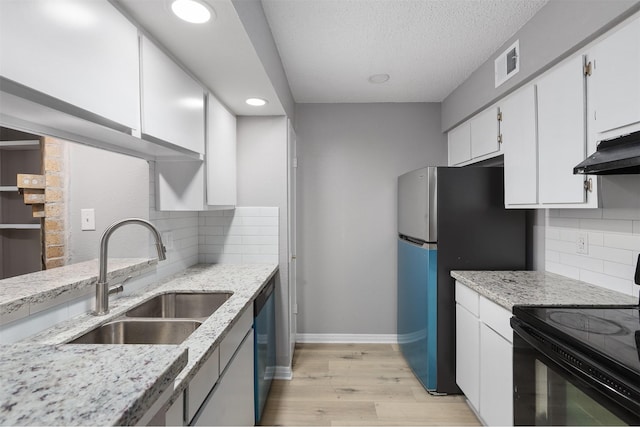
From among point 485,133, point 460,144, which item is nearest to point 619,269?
point 485,133

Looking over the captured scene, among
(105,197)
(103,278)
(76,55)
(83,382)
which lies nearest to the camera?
(83,382)

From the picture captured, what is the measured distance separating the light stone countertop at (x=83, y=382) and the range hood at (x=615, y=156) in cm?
158

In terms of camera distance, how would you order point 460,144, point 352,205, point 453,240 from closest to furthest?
point 453,240, point 460,144, point 352,205

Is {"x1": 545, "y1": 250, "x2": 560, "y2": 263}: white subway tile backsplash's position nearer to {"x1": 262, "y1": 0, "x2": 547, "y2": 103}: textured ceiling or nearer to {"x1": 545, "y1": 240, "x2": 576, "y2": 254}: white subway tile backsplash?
{"x1": 545, "y1": 240, "x2": 576, "y2": 254}: white subway tile backsplash

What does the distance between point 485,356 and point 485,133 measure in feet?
5.13

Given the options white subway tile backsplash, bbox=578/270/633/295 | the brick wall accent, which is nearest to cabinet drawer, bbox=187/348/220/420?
the brick wall accent

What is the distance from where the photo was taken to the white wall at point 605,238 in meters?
1.54

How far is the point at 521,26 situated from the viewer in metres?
1.94

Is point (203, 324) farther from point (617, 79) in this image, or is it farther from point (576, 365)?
point (617, 79)

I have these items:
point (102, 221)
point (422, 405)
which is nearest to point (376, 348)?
point (422, 405)

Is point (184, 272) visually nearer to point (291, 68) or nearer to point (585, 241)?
point (291, 68)

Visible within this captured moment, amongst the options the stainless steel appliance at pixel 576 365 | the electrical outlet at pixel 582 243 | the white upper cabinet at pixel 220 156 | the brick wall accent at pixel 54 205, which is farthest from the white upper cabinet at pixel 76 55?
the electrical outlet at pixel 582 243

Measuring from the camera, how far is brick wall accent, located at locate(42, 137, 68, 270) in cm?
126

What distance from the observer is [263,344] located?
2.03m
